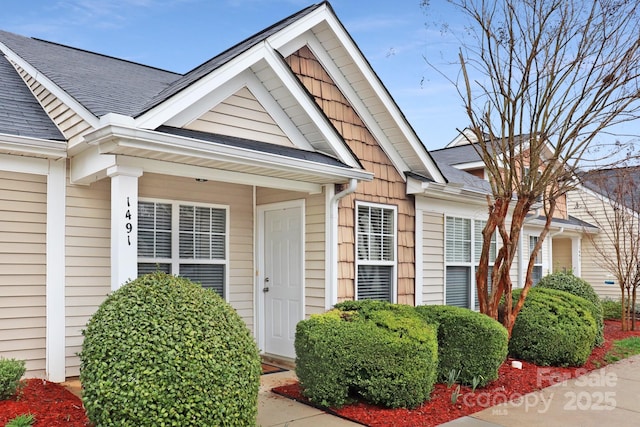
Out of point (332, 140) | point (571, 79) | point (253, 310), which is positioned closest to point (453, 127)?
point (571, 79)

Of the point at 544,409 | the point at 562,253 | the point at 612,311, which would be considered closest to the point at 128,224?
the point at 544,409

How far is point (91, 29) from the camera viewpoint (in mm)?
12227

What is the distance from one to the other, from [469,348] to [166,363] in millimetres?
3980

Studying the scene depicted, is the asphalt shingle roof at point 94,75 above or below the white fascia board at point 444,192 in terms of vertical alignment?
above

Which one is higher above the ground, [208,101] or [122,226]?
[208,101]

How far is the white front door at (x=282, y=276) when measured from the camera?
7543 millimetres

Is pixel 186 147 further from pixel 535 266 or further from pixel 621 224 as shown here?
pixel 621 224

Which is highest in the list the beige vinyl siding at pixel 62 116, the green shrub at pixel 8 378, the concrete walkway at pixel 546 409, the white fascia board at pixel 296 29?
the white fascia board at pixel 296 29

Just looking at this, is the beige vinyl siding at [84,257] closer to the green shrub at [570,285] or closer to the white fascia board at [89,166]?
the white fascia board at [89,166]

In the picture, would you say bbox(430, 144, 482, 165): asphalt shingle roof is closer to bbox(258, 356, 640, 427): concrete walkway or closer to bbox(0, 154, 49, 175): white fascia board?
bbox(258, 356, 640, 427): concrete walkway

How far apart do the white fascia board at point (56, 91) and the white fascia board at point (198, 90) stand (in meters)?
0.54

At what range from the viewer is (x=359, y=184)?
25.4 feet

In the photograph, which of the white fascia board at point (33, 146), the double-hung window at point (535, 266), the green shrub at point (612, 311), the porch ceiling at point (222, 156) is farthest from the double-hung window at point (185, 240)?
the green shrub at point (612, 311)

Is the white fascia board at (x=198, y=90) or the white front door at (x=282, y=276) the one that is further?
the white front door at (x=282, y=276)
